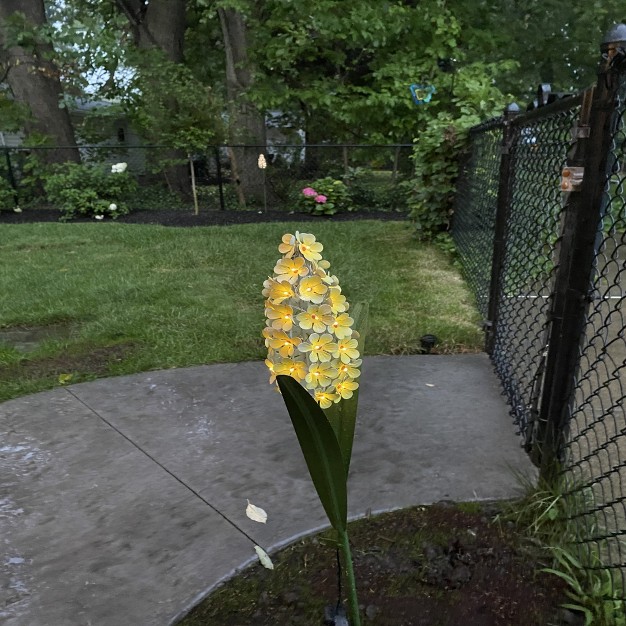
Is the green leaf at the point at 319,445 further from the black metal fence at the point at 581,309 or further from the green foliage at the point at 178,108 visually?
the green foliage at the point at 178,108

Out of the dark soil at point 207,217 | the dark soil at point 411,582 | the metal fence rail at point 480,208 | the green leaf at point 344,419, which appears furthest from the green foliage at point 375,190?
the green leaf at point 344,419

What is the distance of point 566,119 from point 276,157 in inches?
393

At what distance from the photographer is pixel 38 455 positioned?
2588mm

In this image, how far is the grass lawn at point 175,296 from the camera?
148 inches

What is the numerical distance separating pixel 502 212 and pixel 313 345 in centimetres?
254

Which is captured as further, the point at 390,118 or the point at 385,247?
the point at 390,118

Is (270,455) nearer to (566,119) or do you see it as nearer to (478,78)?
(566,119)

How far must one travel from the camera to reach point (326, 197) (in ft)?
33.7

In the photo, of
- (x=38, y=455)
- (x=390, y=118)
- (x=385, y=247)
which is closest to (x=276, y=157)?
(x=390, y=118)

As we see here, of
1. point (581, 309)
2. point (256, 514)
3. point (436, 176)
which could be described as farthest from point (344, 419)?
point (436, 176)

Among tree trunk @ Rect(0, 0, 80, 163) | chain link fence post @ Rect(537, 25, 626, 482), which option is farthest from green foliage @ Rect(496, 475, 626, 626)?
tree trunk @ Rect(0, 0, 80, 163)

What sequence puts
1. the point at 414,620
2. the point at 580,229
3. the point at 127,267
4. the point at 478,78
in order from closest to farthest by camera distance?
1. the point at 414,620
2. the point at 580,229
3. the point at 127,267
4. the point at 478,78

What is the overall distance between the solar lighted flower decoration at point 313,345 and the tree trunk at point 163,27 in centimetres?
1177

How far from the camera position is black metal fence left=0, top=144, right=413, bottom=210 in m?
11.0
